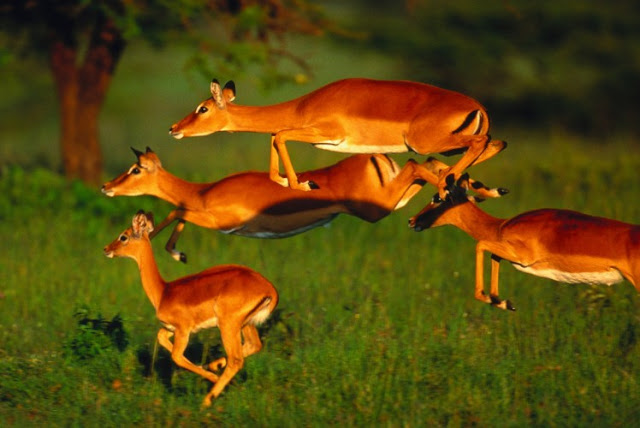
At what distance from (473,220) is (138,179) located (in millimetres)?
2002

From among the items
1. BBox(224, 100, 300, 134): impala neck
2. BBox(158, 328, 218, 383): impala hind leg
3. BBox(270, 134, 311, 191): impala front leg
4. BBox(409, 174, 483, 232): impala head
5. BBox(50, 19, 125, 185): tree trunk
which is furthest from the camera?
BBox(50, 19, 125, 185): tree trunk

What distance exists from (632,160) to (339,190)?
297 inches

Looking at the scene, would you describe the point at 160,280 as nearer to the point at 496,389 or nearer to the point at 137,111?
the point at 496,389

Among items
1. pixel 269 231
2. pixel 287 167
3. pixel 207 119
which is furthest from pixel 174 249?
pixel 287 167

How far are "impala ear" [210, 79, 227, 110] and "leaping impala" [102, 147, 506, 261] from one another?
837 mm

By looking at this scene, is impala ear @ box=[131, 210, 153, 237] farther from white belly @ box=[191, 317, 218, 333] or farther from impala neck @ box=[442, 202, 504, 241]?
impala neck @ box=[442, 202, 504, 241]

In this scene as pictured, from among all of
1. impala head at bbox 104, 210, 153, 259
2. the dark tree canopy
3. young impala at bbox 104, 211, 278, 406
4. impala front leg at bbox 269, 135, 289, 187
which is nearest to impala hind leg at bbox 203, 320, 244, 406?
young impala at bbox 104, 211, 278, 406

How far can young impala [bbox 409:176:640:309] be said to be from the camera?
6.71 metres

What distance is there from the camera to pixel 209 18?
1182cm

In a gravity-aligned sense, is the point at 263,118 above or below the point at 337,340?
above

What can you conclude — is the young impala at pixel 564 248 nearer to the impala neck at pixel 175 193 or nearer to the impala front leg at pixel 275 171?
the impala front leg at pixel 275 171

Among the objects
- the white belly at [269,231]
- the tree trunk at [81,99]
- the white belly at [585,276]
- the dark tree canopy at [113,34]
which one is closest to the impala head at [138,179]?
the white belly at [269,231]

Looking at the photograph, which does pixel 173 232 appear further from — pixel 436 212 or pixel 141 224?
pixel 436 212

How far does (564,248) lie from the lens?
6.81m
